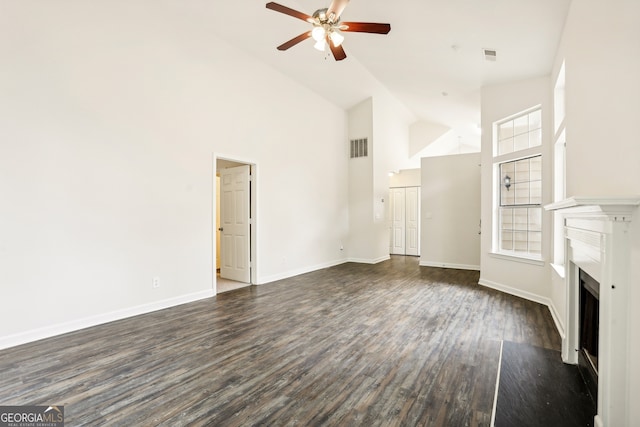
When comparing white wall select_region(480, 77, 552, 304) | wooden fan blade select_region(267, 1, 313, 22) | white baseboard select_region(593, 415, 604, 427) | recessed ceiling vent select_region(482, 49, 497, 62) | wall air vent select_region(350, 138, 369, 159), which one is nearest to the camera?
white baseboard select_region(593, 415, 604, 427)

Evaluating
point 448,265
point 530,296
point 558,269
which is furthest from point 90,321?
point 448,265

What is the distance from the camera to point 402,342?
10.0 feet

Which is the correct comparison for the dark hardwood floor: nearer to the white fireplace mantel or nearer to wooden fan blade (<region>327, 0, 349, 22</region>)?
the white fireplace mantel

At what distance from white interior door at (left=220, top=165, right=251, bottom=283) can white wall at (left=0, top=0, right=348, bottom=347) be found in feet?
0.94

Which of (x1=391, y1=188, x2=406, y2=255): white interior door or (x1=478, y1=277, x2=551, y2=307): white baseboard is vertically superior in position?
(x1=391, y1=188, x2=406, y2=255): white interior door

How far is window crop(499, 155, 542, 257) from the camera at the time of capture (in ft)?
15.2

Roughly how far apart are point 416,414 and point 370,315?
1.96m

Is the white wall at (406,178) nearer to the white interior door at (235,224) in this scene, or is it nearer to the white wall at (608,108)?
the white interior door at (235,224)

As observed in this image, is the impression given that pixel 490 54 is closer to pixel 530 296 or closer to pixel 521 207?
pixel 521 207

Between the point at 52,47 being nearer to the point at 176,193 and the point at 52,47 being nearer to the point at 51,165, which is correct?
the point at 51,165

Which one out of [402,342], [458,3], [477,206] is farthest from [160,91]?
[477,206]

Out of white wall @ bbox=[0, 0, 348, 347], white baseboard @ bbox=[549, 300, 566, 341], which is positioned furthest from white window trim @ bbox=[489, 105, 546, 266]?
white wall @ bbox=[0, 0, 348, 347]

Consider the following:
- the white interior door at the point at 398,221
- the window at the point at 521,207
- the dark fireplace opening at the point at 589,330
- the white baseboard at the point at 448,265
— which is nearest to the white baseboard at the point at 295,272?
the white baseboard at the point at 448,265

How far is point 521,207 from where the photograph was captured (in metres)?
4.84
